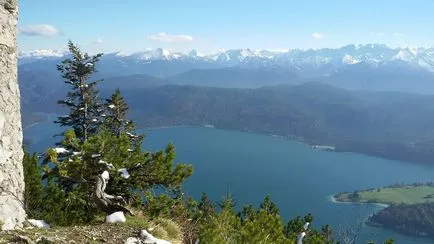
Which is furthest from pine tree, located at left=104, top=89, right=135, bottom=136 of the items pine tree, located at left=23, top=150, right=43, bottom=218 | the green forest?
the green forest

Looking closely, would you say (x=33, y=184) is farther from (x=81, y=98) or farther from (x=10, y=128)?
(x=81, y=98)

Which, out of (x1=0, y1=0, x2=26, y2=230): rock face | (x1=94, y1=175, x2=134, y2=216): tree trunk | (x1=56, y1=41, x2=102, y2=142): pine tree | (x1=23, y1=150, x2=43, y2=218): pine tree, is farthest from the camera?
(x1=56, y1=41, x2=102, y2=142): pine tree

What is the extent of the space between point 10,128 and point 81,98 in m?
21.1

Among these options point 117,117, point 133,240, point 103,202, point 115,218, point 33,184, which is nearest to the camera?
point 133,240

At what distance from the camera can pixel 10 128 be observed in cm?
1323

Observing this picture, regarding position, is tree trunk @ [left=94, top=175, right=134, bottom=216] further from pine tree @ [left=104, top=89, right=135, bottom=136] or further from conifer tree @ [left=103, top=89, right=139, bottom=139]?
pine tree @ [left=104, top=89, right=135, bottom=136]

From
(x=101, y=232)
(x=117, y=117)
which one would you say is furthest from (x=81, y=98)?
(x=101, y=232)

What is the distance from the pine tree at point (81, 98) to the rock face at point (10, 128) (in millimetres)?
18599

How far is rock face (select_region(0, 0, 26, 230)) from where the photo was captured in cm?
1238

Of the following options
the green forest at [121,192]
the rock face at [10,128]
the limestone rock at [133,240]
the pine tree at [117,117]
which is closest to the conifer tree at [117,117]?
the pine tree at [117,117]

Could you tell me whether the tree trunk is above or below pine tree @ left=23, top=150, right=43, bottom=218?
above

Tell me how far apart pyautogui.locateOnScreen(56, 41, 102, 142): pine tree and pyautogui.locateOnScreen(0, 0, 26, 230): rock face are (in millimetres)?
18599

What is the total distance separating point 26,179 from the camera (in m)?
17.4

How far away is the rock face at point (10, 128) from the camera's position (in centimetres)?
1238
